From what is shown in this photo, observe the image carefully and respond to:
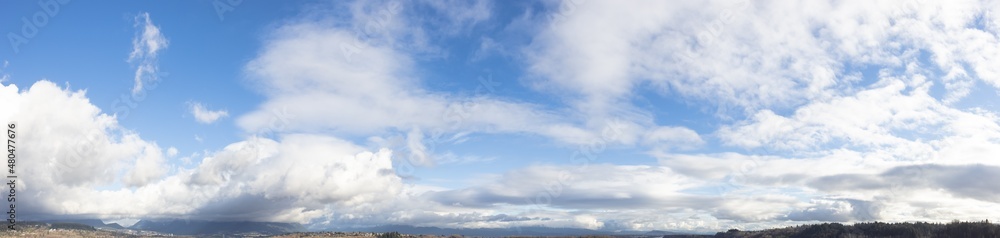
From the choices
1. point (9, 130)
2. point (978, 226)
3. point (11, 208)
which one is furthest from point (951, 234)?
point (11, 208)

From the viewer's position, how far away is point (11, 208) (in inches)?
4692

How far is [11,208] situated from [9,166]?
23.3m

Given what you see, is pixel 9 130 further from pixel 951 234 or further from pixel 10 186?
pixel 951 234

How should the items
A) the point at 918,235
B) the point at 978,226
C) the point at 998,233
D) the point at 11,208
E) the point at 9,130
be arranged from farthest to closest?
the point at 918,235 → the point at 978,226 → the point at 998,233 → the point at 11,208 → the point at 9,130

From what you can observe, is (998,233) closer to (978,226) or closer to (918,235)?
(978,226)

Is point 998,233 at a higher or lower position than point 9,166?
lower

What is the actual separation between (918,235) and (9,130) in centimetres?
25388

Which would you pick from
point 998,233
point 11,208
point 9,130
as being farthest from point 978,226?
point 11,208

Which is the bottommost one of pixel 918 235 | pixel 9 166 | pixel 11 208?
pixel 918 235

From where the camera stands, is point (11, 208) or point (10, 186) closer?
point (10, 186)

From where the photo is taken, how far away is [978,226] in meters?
159

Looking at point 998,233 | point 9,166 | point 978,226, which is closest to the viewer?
point 9,166

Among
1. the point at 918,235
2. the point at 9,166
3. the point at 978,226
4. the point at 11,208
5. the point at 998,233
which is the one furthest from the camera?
the point at 918,235

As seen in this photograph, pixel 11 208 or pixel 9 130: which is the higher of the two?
pixel 9 130
